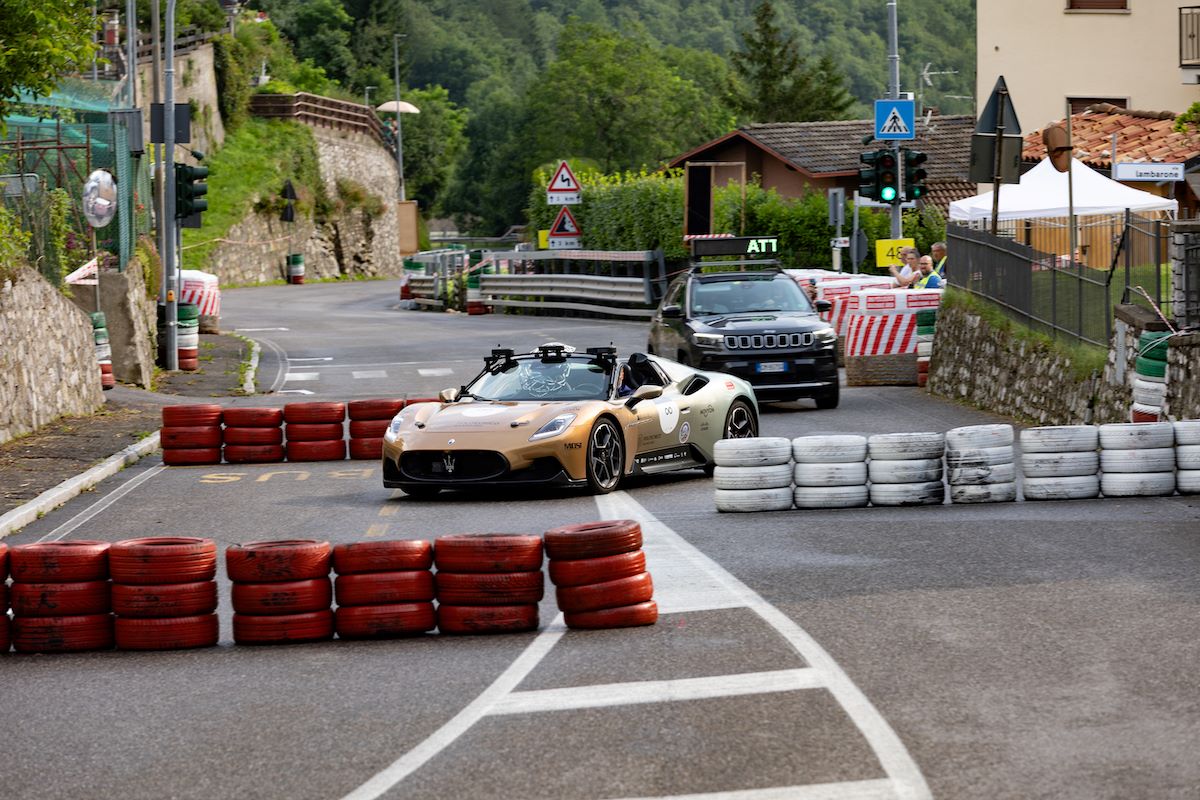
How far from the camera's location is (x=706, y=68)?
155 m

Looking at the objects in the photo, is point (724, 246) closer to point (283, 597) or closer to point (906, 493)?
point (906, 493)

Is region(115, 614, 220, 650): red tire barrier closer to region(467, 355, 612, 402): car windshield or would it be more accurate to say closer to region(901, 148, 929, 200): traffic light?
region(467, 355, 612, 402): car windshield

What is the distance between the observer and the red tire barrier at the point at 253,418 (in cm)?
1984

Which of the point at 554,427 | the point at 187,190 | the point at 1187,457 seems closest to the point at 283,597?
the point at 554,427

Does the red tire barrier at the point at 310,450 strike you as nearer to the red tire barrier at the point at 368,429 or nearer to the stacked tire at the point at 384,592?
the red tire barrier at the point at 368,429

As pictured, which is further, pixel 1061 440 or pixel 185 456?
pixel 185 456

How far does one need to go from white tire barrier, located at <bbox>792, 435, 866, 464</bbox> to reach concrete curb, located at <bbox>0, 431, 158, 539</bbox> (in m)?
6.06

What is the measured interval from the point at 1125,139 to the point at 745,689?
34720 mm

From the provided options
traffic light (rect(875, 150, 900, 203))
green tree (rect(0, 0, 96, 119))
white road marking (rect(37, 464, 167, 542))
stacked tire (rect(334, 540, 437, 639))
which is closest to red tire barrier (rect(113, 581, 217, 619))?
stacked tire (rect(334, 540, 437, 639))

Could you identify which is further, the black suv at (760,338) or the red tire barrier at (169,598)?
the black suv at (760,338)

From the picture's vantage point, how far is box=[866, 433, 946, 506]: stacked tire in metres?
14.3

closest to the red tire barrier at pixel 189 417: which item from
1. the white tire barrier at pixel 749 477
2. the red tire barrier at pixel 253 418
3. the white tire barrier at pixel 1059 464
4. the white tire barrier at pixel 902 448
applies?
the red tire barrier at pixel 253 418

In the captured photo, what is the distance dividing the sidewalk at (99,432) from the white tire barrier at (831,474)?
6095 millimetres

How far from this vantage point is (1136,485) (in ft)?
47.6
